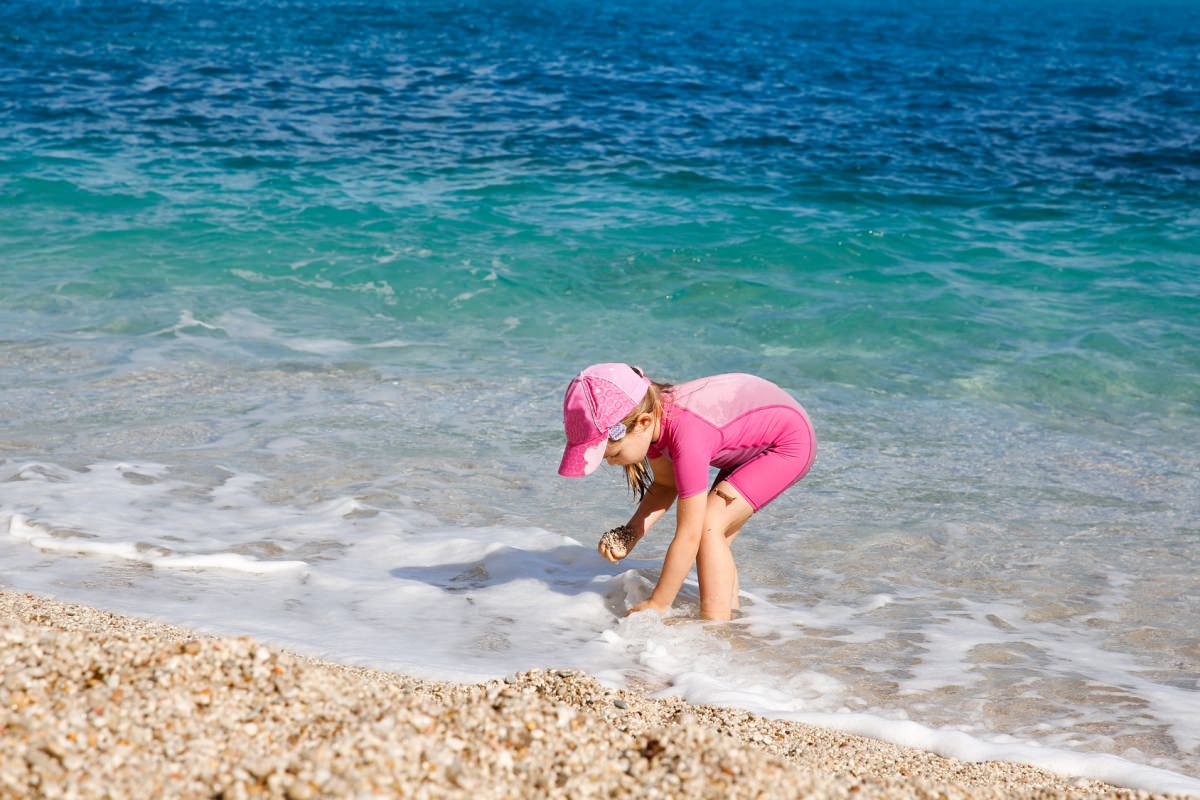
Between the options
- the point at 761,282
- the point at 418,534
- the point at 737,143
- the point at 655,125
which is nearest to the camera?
the point at 418,534

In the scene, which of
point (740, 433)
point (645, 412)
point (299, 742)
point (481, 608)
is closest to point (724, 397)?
point (740, 433)

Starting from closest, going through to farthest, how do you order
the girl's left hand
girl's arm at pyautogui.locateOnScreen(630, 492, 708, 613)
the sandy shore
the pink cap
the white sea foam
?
the sandy shore → the white sea foam → the pink cap → girl's arm at pyautogui.locateOnScreen(630, 492, 708, 613) → the girl's left hand

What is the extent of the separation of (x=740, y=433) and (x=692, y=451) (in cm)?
29

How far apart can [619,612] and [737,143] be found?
40.3 feet

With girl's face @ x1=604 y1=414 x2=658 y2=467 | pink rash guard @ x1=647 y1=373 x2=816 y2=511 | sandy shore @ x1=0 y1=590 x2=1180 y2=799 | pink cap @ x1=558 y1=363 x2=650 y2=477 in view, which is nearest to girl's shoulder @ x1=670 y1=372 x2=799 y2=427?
pink rash guard @ x1=647 y1=373 x2=816 y2=511

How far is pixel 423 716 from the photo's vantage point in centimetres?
215

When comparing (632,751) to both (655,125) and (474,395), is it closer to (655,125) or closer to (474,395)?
(474,395)

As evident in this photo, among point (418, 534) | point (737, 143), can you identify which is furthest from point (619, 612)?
point (737, 143)

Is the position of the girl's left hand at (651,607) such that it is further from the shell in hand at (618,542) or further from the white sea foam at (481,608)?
the shell in hand at (618,542)

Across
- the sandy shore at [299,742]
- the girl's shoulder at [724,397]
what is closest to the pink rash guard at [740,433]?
the girl's shoulder at [724,397]

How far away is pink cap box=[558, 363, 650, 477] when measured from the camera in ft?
11.7

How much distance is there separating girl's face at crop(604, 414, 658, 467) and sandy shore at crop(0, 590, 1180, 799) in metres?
1.25

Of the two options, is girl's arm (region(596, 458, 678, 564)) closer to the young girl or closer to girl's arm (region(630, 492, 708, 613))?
the young girl

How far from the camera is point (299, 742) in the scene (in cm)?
204
